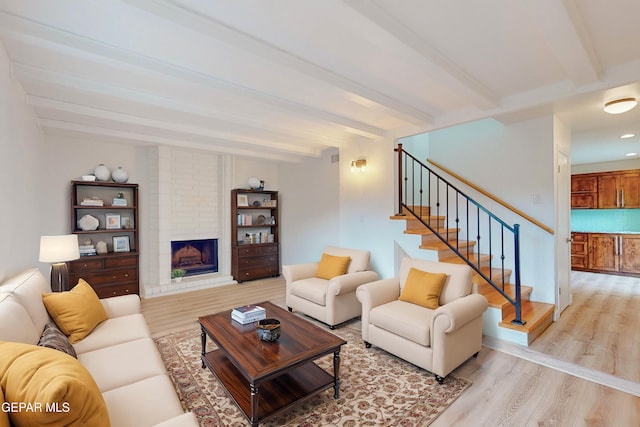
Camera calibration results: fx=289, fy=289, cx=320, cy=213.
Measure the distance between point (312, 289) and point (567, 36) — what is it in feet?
10.6

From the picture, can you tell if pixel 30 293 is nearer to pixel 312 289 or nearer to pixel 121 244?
pixel 312 289

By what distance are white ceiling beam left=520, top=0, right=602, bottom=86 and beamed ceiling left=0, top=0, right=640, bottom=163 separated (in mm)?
12

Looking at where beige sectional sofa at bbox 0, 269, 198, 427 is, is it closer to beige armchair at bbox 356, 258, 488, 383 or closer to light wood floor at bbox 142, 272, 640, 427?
light wood floor at bbox 142, 272, 640, 427

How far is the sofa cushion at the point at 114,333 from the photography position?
2065mm

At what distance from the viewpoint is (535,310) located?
11.2 feet

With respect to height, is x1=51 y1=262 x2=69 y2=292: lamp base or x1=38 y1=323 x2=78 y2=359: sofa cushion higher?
x1=51 y1=262 x2=69 y2=292: lamp base

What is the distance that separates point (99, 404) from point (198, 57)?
7.53ft

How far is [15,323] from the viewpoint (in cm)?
155

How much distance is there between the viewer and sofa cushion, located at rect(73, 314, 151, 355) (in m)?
2.07

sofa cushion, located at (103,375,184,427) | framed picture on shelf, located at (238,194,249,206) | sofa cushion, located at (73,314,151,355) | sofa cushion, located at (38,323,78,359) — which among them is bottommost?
sofa cushion, located at (103,375,184,427)

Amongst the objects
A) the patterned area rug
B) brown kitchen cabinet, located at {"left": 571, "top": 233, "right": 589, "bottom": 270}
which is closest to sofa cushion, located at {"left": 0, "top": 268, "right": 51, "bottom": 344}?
the patterned area rug

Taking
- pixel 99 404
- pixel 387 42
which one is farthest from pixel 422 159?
pixel 99 404

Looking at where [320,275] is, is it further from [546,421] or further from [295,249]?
[546,421]

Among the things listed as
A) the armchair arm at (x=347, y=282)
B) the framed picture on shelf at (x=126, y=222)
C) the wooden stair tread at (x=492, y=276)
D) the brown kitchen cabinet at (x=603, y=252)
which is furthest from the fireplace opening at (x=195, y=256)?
the brown kitchen cabinet at (x=603, y=252)
